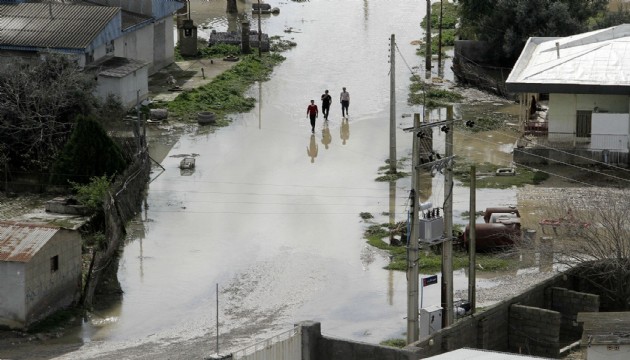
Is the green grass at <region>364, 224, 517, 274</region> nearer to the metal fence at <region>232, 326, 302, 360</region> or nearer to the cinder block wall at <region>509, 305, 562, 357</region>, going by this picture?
the cinder block wall at <region>509, 305, 562, 357</region>

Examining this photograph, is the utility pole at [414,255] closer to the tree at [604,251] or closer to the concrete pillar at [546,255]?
the tree at [604,251]

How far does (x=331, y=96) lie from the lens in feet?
168

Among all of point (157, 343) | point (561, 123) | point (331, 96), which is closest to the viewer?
point (157, 343)

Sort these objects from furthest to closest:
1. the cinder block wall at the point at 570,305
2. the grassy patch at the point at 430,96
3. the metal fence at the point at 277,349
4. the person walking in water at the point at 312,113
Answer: the grassy patch at the point at 430,96
the person walking in water at the point at 312,113
the cinder block wall at the point at 570,305
the metal fence at the point at 277,349

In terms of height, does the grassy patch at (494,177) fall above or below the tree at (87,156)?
below

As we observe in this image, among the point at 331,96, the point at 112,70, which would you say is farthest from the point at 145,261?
the point at 331,96

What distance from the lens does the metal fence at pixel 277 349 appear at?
22906 mm

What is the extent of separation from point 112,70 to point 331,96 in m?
8.61

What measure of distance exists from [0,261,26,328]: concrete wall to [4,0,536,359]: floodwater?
1203 millimetres

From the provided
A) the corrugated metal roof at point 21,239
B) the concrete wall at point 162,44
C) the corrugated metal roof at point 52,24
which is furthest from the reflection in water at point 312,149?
the corrugated metal roof at point 21,239

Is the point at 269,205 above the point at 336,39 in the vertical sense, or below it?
below

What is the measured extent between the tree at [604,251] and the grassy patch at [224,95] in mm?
17692

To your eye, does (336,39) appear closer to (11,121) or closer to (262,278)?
(11,121)

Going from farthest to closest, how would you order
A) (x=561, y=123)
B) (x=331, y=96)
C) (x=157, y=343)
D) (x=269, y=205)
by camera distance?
(x=331, y=96)
(x=561, y=123)
(x=269, y=205)
(x=157, y=343)
